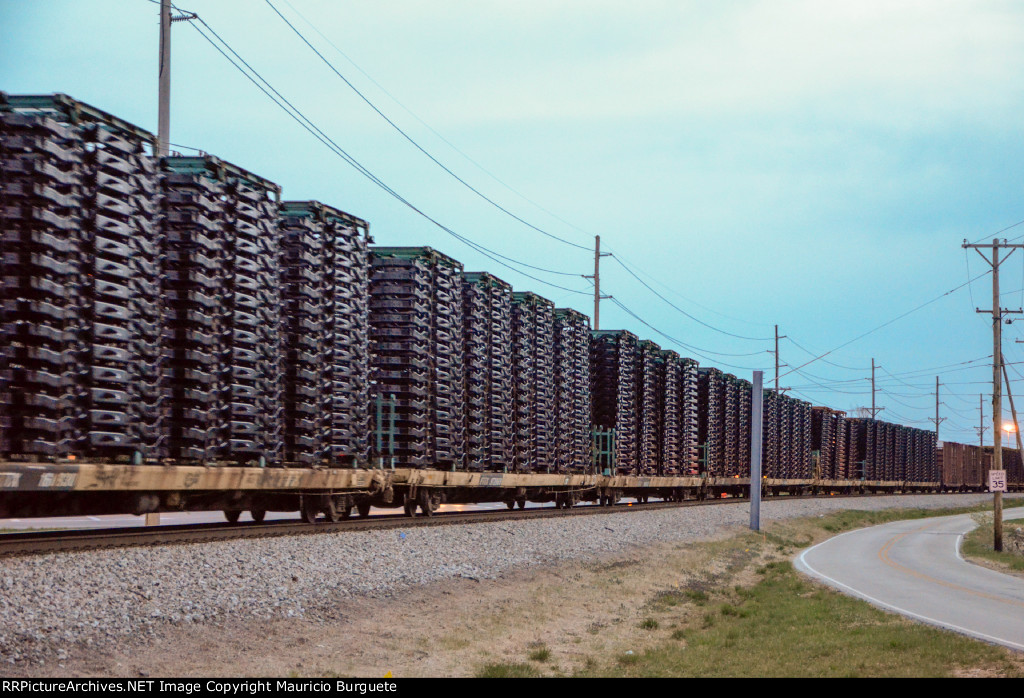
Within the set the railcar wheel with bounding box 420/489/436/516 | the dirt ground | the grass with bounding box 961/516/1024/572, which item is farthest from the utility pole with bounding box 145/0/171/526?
the grass with bounding box 961/516/1024/572

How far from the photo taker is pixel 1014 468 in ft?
403

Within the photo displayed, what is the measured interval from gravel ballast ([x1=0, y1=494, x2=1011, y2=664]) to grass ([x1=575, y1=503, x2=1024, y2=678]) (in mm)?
3468

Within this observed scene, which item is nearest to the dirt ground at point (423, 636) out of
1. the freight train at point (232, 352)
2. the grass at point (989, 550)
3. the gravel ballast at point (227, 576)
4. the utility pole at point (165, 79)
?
the gravel ballast at point (227, 576)

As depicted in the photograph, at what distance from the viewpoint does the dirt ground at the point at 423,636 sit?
10.6m

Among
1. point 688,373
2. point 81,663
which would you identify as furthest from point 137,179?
point 688,373

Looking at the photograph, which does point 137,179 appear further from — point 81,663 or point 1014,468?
point 1014,468

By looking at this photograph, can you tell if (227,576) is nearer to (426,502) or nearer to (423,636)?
(423,636)

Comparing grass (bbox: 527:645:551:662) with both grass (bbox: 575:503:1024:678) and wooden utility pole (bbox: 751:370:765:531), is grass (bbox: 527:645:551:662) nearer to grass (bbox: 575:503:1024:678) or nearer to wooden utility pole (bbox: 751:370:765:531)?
grass (bbox: 575:503:1024:678)

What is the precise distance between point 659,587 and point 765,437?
145ft

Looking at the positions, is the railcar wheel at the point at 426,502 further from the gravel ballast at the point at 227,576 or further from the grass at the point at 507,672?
the grass at the point at 507,672

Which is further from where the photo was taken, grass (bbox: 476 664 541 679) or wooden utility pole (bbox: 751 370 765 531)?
wooden utility pole (bbox: 751 370 765 531)

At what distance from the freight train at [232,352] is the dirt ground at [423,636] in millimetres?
3901

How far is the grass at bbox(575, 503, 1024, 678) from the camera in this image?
12430 millimetres

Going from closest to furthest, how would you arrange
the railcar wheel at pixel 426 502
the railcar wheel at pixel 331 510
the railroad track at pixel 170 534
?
the railroad track at pixel 170 534
the railcar wheel at pixel 331 510
the railcar wheel at pixel 426 502
